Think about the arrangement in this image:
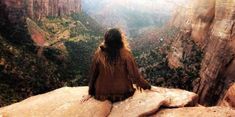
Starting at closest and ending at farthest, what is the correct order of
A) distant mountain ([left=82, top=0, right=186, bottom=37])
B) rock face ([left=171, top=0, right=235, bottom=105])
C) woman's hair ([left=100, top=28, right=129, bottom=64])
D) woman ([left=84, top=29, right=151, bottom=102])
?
woman's hair ([left=100, top=28, right=129, bottom=64])
woman ([left=84, top=29, right=151, bottom=102])
rock face ([left=171, top=0, right=235, bottom=105])
distant mountain ([left=82, top=0, right=186, bottom=37])

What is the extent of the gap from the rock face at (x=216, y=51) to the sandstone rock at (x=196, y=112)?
577 inches

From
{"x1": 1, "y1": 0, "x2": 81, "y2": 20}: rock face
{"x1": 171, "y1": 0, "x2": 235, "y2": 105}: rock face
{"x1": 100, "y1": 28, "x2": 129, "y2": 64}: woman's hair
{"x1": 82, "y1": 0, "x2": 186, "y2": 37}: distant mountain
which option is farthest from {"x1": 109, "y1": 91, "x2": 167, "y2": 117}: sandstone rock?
{"x1": 82, "y1": 0, "x2": 186, "y2": 37}: distant mountain

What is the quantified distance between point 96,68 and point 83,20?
A: 99.1 m

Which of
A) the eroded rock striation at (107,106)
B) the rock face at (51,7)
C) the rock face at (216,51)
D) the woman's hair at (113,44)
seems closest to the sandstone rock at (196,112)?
the eroded rock striation at (107,106)

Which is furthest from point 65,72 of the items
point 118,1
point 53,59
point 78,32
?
point 118,1

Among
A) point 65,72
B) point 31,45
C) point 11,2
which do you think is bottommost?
point 65,72

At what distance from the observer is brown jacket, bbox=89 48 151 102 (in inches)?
364

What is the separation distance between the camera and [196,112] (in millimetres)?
8328

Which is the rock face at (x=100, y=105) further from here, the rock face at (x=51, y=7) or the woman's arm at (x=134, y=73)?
the rock face at (x=51, y=7)

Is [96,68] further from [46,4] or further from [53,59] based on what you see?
[46,4]

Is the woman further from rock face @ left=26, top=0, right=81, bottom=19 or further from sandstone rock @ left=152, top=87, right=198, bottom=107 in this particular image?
rock face @ left=26, top=0, right=81, bottom=19

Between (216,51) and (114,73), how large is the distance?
18574mm

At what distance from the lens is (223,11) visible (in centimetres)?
2766

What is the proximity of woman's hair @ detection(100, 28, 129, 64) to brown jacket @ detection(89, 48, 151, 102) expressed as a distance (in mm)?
98
